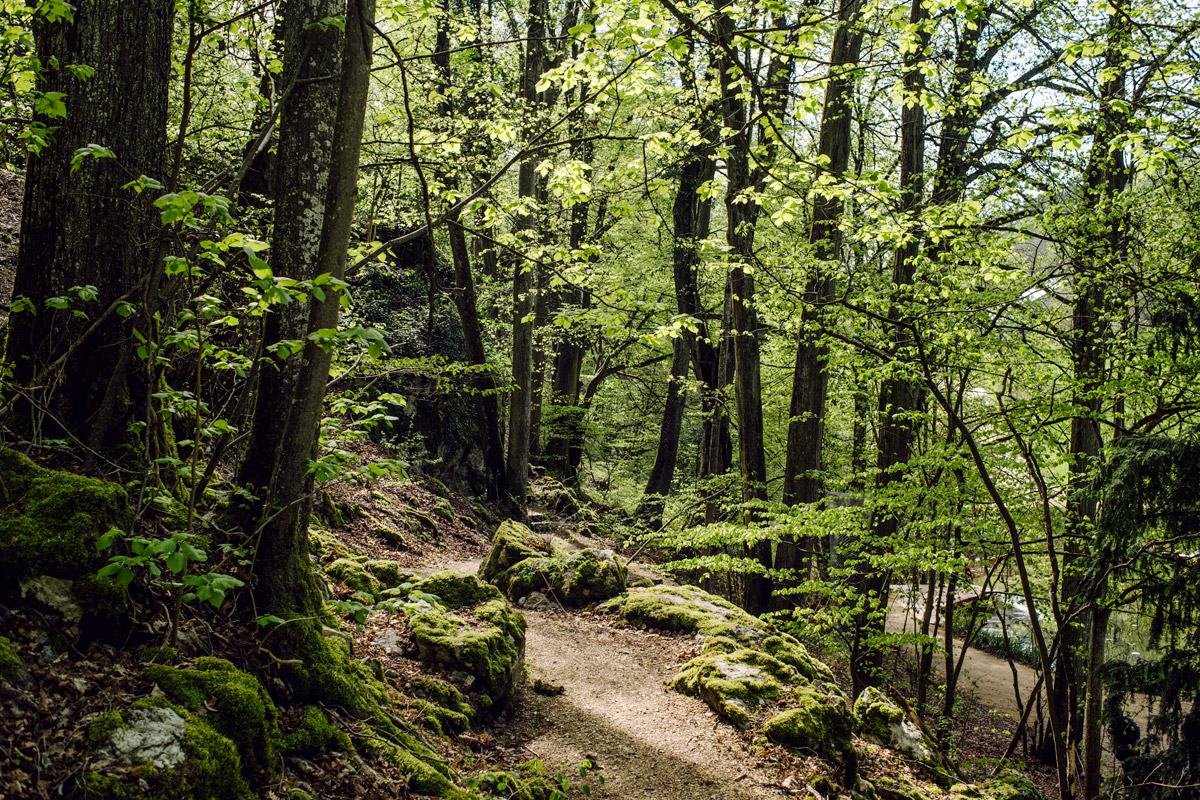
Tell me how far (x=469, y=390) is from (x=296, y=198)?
12.2 ft

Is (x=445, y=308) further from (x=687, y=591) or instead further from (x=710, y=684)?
(x=710, y=684)

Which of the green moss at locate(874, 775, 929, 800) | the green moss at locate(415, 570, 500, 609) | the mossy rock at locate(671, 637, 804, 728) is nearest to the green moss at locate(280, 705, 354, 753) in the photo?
the green moss at locate(415, 570, 500, 609)

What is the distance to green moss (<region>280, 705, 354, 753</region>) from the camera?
2975mm

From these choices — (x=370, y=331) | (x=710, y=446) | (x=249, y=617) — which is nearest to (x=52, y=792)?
(x=249, y=617)

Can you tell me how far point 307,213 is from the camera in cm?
334

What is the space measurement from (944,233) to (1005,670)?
16.0 metres

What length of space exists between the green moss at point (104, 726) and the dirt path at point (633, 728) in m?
3.02

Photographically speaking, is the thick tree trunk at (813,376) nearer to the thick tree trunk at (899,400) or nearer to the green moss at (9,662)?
the thick tree trunk at (899,400)

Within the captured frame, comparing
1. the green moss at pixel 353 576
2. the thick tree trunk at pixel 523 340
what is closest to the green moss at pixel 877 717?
the green moss at pixel 353 576

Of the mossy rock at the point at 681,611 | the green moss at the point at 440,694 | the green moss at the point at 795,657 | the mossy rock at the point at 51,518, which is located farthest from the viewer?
the mossy rock at the point at 681,611

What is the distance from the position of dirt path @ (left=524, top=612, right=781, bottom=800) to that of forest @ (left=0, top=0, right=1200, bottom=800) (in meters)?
0.11

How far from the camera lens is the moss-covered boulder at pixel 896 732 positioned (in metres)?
6.11

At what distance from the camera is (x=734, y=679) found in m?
5.95

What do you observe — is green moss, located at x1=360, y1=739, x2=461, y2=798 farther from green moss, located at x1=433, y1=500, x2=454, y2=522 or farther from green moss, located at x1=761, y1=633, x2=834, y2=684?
green moss, located at x1=433, y1=500, x2=454, y2=522
